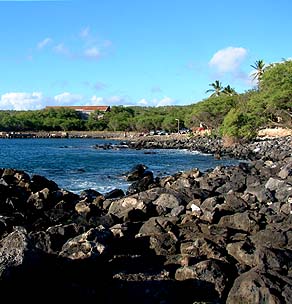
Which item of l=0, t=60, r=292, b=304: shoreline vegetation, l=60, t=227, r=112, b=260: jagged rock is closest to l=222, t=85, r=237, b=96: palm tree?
l=0, t=60, r=292, b=304: shoreline vegetation

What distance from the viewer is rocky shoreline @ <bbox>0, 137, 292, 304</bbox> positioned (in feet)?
27.7

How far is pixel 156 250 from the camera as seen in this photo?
Answer: 11.8m

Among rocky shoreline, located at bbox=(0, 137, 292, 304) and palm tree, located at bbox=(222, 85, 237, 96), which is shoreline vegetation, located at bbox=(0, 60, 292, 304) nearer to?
rocky shoreline, located at bbox=(0, 137, 292, 304)

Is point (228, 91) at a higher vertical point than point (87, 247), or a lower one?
higher

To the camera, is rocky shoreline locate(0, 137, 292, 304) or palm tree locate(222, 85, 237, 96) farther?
palm tree locate(222, 85, 237, 96)

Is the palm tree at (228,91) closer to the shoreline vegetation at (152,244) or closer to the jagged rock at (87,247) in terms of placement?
the shoreline vegetation at (152,244)

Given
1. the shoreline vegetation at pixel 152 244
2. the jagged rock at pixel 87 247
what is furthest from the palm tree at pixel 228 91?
the jagged rock at pixel 87 247

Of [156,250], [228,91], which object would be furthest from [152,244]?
[228,91]

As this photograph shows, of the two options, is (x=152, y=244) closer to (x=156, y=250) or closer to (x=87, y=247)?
(x=156, y=250)

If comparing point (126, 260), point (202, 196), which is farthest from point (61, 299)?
point (202, 196)

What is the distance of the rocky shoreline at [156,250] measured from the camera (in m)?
8.43

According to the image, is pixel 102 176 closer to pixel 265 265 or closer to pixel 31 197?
pixel 31 197

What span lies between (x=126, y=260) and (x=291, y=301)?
154 inches

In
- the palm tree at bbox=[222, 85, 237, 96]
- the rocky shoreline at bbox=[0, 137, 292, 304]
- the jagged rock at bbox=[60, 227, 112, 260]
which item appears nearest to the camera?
the rocky shoreline at bbox=[0, 137, 292, 304]
